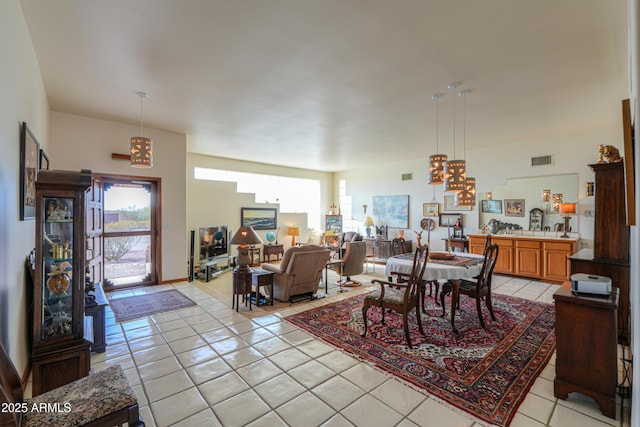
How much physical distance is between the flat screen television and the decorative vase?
4.70 meters

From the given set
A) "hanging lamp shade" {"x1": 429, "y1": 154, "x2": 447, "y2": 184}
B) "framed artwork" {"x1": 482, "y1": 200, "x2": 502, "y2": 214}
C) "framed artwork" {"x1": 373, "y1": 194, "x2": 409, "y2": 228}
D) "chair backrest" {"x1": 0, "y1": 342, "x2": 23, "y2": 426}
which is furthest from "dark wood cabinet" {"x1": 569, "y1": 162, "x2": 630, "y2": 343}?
"framed artwork" {"x1": 373, "y1": 194, "x2": 409, "y2": 228}

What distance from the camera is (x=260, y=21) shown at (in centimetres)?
238

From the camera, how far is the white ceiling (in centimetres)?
228

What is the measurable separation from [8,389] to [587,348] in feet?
11.6

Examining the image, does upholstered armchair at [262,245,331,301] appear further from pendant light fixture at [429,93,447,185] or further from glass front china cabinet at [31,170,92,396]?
glass front china cabinet at [31,170,92,396]

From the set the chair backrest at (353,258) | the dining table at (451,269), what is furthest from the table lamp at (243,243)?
the dining table at (451,269)

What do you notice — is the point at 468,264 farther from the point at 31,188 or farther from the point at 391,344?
the point at 31,188

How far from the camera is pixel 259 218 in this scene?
28.6 feet

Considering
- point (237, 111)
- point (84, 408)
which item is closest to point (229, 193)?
point (237, 111)

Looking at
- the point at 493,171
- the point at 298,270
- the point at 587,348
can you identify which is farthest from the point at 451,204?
the point at 587,348

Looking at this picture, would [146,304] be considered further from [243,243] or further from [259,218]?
[259,218]

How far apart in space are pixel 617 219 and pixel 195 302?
18.7 feet

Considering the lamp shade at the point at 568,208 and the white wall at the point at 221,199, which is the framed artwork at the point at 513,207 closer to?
the lamp shade at the point at 568,208

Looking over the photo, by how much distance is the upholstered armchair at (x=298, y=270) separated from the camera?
4.44m
